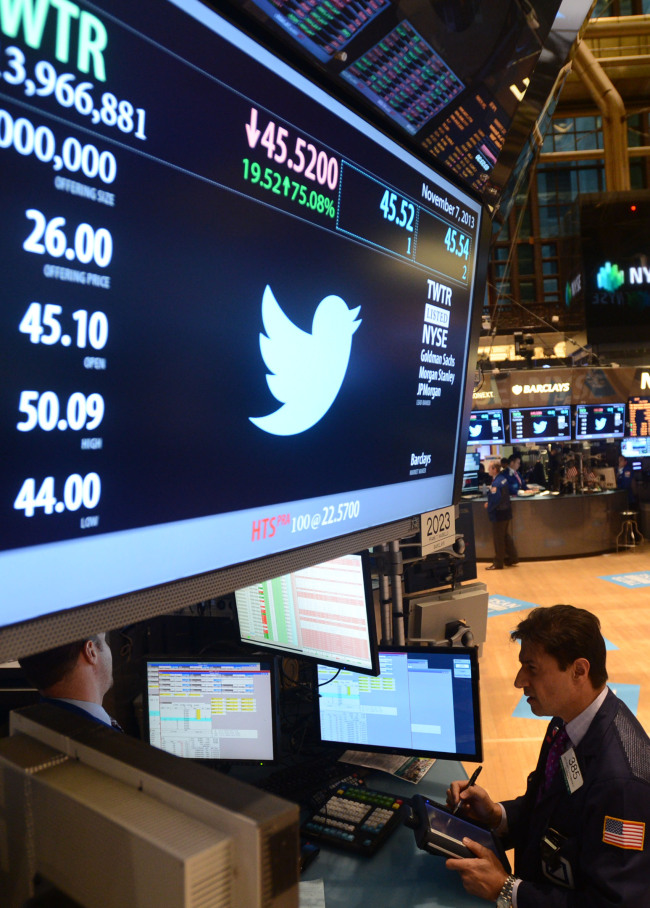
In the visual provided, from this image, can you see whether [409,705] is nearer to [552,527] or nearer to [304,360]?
[304,360]

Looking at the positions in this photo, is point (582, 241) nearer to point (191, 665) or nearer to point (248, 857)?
point (191, 665)

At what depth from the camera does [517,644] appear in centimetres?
612

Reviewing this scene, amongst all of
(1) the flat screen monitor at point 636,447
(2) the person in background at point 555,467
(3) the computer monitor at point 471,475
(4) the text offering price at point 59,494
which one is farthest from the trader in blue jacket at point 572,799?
(1) the flat screen monitor at point 636,447

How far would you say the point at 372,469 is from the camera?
58.7 inches

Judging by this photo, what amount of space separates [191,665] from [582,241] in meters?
7.62

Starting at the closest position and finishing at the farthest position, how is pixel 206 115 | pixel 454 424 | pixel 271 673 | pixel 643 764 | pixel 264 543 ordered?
pixel 206 115, pixel 264 543, pixel 643 764, pixel 454 424, pixel 271 673

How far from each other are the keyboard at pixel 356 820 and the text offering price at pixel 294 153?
5.64 feet

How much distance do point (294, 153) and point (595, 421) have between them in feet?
34.5

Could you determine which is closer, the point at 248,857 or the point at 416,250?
the point at 248,857

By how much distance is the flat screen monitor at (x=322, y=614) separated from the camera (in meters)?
2.13

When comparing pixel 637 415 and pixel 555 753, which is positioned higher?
pixel 637 415

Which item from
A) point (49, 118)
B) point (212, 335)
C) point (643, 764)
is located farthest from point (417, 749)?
point (49, 118)

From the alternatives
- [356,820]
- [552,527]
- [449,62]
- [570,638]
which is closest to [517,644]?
[570,638]

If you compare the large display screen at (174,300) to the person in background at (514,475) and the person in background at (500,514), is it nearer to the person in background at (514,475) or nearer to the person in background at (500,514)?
the person in background at (500,514)
